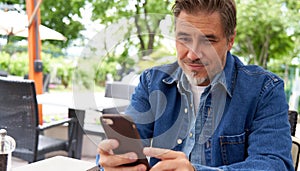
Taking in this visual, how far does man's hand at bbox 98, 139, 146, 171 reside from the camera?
856 millimetres

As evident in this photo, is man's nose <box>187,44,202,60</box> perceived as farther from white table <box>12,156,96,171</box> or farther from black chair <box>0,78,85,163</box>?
black chair <box>0,78,85,163</box>

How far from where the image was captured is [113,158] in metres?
0.91

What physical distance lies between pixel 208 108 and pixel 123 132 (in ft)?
1.18

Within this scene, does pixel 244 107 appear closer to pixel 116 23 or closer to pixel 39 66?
pixel 116 23

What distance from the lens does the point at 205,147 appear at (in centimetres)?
116

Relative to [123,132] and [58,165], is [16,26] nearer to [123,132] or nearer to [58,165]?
[58,165]

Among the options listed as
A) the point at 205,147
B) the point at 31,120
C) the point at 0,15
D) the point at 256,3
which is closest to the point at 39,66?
the point at 0,15

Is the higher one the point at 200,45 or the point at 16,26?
the point at 16,26

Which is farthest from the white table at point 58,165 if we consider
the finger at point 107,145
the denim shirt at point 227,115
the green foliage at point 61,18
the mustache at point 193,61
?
the green foliage at point 61,18

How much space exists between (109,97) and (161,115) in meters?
0.25

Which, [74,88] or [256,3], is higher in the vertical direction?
[256,3]

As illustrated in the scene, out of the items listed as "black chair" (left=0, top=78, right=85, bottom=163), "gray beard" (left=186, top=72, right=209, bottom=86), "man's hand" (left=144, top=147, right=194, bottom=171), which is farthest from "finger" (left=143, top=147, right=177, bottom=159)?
"black chair" (left=0, top=78, right=85, bottom=163)

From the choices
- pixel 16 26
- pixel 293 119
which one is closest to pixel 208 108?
pixel 293 119

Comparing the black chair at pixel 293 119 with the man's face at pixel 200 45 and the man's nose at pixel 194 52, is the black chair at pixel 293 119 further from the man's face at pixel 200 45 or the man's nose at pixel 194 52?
the man's nose at pixel 194 52
